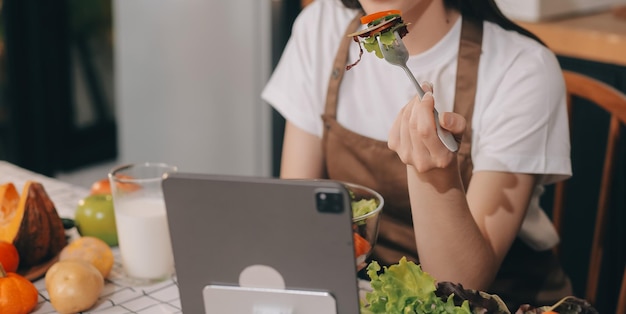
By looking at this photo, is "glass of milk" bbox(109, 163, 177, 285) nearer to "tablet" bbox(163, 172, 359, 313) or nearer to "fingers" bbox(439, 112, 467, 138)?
"tablet" bbox(163, 172, 359, 313)

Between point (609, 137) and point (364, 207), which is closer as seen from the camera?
point (364, 207)

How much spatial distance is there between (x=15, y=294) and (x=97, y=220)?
0.24m

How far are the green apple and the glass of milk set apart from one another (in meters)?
0.08

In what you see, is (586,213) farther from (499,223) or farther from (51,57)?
(51,57)

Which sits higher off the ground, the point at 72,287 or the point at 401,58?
the point at 401,58

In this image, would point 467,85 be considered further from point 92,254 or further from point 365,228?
point 92,254

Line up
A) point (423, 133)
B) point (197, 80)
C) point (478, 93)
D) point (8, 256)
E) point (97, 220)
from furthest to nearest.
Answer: point (197, 80), point (478, 93), point (97, 220), point (8, 256), point (423, 133)

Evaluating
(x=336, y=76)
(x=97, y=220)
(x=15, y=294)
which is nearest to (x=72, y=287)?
(x=15, y=294)

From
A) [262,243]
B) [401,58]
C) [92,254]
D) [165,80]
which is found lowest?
[165,80]

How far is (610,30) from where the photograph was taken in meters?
2.15

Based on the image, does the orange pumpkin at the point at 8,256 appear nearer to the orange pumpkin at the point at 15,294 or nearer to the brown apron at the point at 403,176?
the orange pumpkin at the point at 15,294

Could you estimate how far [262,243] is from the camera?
2.81ft

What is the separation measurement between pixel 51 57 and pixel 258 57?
0.83 metres

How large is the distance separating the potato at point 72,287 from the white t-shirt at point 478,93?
1.83 ft
